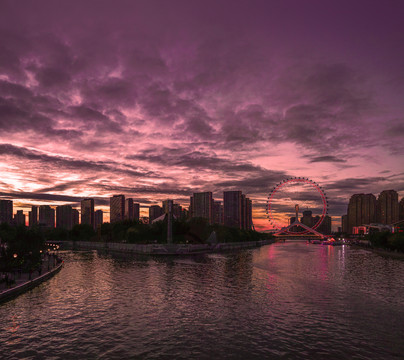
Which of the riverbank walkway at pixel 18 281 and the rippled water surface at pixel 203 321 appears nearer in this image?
the rippled water surface at pixel 203 321

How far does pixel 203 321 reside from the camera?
1230 inches

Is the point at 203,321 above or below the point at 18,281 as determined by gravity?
below

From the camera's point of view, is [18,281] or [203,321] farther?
[18,281]

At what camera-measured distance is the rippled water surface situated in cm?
2395

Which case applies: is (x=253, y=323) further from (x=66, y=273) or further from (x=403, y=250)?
(x=403, y=250)

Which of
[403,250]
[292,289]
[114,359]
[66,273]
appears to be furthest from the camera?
[403,250]

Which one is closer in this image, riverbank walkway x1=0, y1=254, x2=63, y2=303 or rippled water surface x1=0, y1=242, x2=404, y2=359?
rippled water surface x1=0, y1=242, x2=404, y2=359

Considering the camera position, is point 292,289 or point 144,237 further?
point 144,237

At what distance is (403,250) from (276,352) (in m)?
105

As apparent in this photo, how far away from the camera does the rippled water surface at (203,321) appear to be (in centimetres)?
2395

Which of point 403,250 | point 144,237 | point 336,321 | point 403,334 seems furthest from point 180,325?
point 144,237

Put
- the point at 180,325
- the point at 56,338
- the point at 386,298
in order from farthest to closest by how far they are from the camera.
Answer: the point at 386,298
the point at 180,325
the point at 56,338

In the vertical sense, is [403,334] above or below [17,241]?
below

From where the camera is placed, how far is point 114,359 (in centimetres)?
2223
